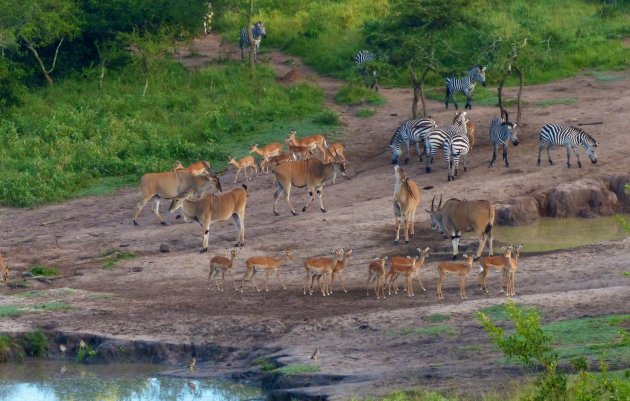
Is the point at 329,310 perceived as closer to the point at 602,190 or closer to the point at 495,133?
the point at 602,190

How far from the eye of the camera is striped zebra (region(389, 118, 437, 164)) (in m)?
23.1

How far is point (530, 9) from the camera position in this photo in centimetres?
3244

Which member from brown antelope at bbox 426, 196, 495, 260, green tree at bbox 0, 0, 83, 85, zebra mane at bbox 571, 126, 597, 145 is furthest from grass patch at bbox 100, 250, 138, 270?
green tree at bbox 0, 0, 83, 85

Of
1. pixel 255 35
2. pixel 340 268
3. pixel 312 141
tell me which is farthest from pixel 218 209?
pixel 255 35

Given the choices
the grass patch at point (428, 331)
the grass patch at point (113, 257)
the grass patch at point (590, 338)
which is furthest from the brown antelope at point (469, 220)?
the grass patch at point (113, 257)

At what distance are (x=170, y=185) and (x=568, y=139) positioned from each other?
22.6ft

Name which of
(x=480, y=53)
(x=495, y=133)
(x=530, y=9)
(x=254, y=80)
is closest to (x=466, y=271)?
(x=495, y=133)

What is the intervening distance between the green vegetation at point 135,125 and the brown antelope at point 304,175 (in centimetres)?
323

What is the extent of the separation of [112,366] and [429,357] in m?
3.82

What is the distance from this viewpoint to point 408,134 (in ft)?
75.9

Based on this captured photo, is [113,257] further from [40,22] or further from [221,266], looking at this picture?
[40,22]

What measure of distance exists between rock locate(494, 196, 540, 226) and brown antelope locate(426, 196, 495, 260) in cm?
184

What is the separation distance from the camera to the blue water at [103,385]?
517 inches

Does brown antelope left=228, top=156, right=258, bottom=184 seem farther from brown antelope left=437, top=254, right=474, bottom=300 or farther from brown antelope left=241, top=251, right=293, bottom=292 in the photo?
brown antelope left=437, top=254, right=474, bottom=300
